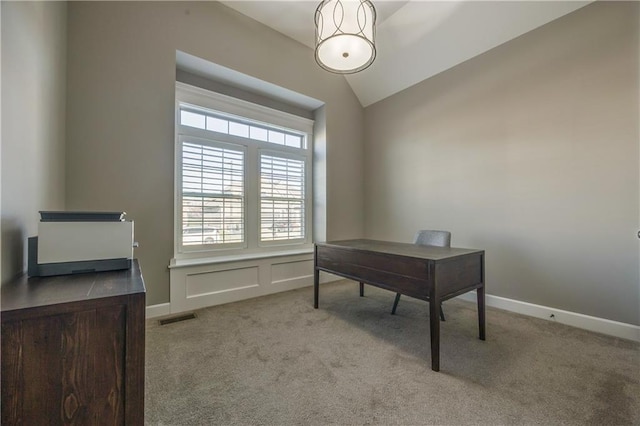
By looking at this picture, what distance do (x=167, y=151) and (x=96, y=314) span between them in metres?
2.21

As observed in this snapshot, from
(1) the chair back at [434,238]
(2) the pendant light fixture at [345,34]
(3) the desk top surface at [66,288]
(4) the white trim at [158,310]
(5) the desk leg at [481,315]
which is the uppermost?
(2) the pendant light fixture at [345,34]

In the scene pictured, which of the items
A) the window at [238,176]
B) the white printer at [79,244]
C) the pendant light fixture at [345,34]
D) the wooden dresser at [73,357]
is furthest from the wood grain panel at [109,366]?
the window at [238,176]

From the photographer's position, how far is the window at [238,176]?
3000 millimetres

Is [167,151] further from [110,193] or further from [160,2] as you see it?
[160,2]

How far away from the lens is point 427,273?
178cm

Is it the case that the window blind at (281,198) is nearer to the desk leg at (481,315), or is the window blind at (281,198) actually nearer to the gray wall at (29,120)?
the gray wall at (29,120)

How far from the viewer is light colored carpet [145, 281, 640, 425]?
137cm

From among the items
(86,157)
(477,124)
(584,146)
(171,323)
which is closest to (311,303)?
(171,323)

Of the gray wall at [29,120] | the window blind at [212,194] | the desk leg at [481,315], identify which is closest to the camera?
the gray wall at [29,120]

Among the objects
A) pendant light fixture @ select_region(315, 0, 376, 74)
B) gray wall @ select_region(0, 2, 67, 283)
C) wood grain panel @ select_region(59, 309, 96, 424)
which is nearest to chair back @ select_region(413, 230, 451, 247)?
pendant light fixture @ select_region(315, 0, 376, 74)

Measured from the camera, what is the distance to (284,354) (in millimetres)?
1943

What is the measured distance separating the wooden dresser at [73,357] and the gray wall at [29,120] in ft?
1.68

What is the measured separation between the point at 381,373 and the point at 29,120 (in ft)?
8.40

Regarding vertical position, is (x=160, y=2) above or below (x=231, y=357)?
above
